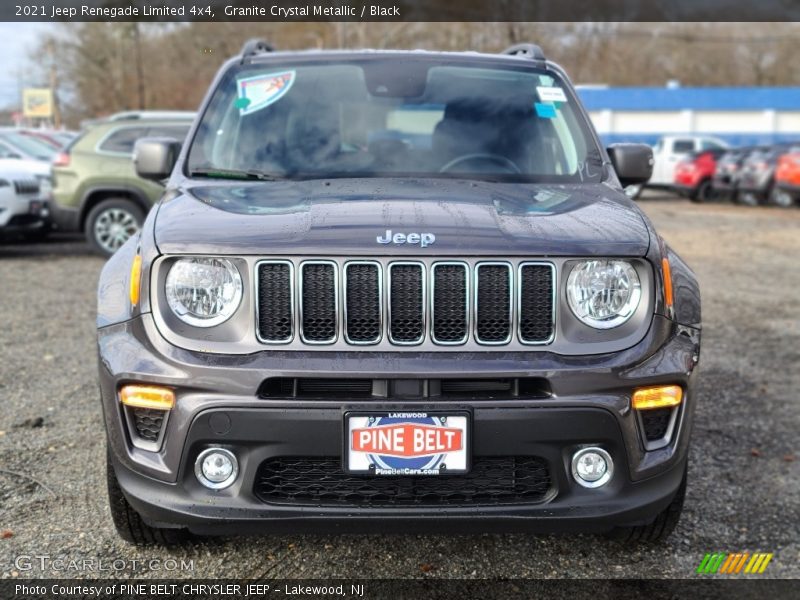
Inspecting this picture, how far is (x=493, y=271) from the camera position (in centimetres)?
264

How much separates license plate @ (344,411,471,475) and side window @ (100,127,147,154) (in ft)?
31.6

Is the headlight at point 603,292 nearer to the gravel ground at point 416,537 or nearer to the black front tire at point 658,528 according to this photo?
the black front tire at point 658,528

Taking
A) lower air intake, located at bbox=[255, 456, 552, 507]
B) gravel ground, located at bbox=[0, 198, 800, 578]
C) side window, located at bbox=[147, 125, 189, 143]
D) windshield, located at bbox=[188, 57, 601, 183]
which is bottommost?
gravel ground, located at bbox=[0, 198, 800, 578]

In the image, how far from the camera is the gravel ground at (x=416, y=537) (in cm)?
310

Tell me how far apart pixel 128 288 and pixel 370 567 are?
4.22ft

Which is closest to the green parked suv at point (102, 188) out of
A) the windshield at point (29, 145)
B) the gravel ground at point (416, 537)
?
the windshield at point (29, 145)

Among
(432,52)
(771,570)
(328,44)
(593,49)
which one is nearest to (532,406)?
(771,570)

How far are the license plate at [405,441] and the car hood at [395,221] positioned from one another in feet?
1.62

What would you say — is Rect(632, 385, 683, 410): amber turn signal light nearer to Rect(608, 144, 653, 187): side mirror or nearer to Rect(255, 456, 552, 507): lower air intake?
Rect(255, 456, 552, 507): lower air intake

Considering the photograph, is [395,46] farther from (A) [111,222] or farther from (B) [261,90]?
(B) [261,90]

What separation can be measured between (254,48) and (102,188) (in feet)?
24.0

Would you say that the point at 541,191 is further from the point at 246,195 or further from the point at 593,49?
the point at 593,49

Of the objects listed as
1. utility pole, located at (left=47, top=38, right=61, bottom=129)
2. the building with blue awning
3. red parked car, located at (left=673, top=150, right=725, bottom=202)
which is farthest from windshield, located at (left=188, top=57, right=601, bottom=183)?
utility pole, located at (left=47, top=38, right=61, bottom=129)

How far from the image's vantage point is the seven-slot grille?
102 inches
